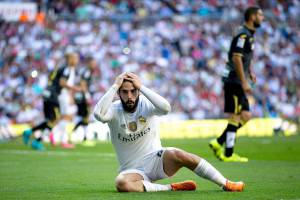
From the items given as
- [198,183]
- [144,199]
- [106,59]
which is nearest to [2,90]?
[106,59]

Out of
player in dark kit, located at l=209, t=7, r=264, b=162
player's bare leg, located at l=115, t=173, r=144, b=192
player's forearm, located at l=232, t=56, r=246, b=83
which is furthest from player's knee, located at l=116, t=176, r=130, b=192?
player's forearm, located at l=232, t=56, r=246, b=83

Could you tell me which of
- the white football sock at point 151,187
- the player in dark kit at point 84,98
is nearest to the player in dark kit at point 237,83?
the white football sock at point 151,187

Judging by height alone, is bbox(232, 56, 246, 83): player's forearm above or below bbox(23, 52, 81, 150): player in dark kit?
above

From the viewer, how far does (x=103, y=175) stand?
12562mm

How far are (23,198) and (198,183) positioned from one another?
2.75m

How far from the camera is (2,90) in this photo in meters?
30.9

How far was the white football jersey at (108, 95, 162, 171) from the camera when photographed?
9.49m

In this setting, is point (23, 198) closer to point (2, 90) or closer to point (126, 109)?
point (126, 109)

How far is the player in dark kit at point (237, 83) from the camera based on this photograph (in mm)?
15336

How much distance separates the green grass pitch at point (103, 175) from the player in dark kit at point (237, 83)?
362 millimetres

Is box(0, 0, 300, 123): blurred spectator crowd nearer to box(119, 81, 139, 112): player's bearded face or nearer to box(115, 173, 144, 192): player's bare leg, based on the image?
box(115, 173, 144, 192): player's bare leg

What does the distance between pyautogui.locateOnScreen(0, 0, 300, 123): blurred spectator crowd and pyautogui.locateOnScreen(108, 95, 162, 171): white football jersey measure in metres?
20.9

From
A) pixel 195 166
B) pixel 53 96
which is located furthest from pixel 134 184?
pixel 53 96

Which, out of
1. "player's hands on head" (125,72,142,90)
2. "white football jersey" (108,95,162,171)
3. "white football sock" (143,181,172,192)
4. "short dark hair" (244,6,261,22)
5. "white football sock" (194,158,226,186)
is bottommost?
"white football sock" (143,181,172,192)
